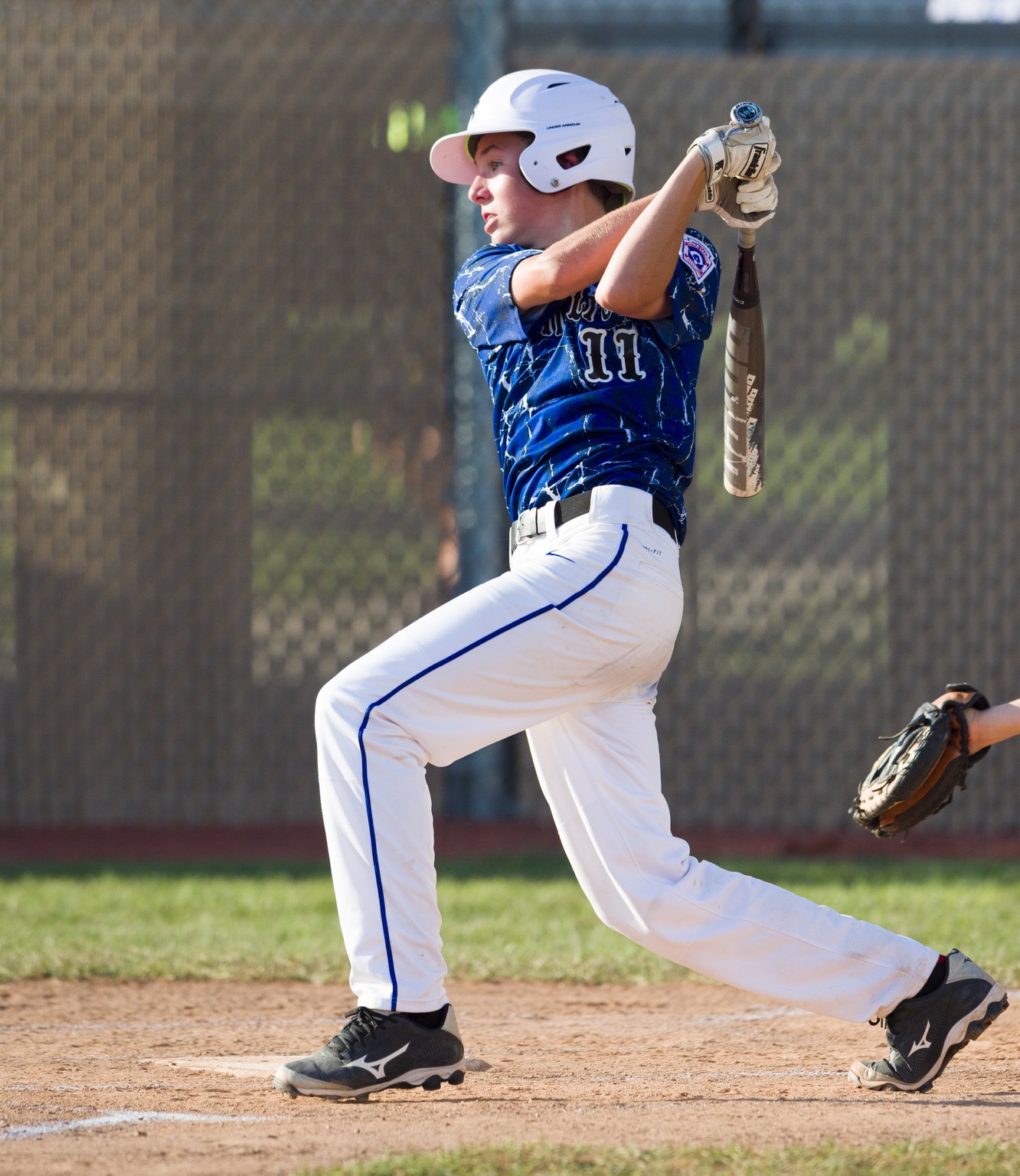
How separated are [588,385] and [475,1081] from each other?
149 centimetres

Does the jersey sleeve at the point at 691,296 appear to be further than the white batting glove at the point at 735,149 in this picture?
Result: Yes

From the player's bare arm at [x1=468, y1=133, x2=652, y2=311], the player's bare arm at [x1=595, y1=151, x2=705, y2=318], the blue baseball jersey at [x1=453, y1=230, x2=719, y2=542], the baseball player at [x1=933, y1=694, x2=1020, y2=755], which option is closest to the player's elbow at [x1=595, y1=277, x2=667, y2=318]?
the player's bare arm at [x1=595, y1=151, x2=705, y2=318]

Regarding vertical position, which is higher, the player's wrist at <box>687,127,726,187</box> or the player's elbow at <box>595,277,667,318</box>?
the player's wrist at <box>687,127,726,187</box>

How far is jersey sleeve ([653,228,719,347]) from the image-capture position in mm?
3377

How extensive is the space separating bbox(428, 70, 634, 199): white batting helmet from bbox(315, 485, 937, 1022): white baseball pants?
2.46ft

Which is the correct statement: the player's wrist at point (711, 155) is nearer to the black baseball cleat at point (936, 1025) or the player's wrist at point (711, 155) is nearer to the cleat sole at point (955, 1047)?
the black baseball cleat at point (936, 1025)

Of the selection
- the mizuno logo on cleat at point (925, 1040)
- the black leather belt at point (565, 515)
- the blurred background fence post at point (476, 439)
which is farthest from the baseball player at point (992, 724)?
the blurred background fence post at point (476, 439)

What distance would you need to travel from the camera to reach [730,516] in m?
8.58

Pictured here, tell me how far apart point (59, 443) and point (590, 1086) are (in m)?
5.75

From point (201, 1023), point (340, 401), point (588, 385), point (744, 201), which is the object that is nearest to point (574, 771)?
point (588, 385)

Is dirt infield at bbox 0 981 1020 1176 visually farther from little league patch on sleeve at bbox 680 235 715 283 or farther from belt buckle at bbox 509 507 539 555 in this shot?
little league patch on sleeve at bbox 680 235 715 283

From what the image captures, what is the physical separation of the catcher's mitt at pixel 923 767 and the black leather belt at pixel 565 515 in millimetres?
645

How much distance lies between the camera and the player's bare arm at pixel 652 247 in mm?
3123

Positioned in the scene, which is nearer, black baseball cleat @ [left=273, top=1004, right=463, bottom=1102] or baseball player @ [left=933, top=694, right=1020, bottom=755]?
black baseball cleat @ [left=273, top=1004, right=463, bottom=1102]
